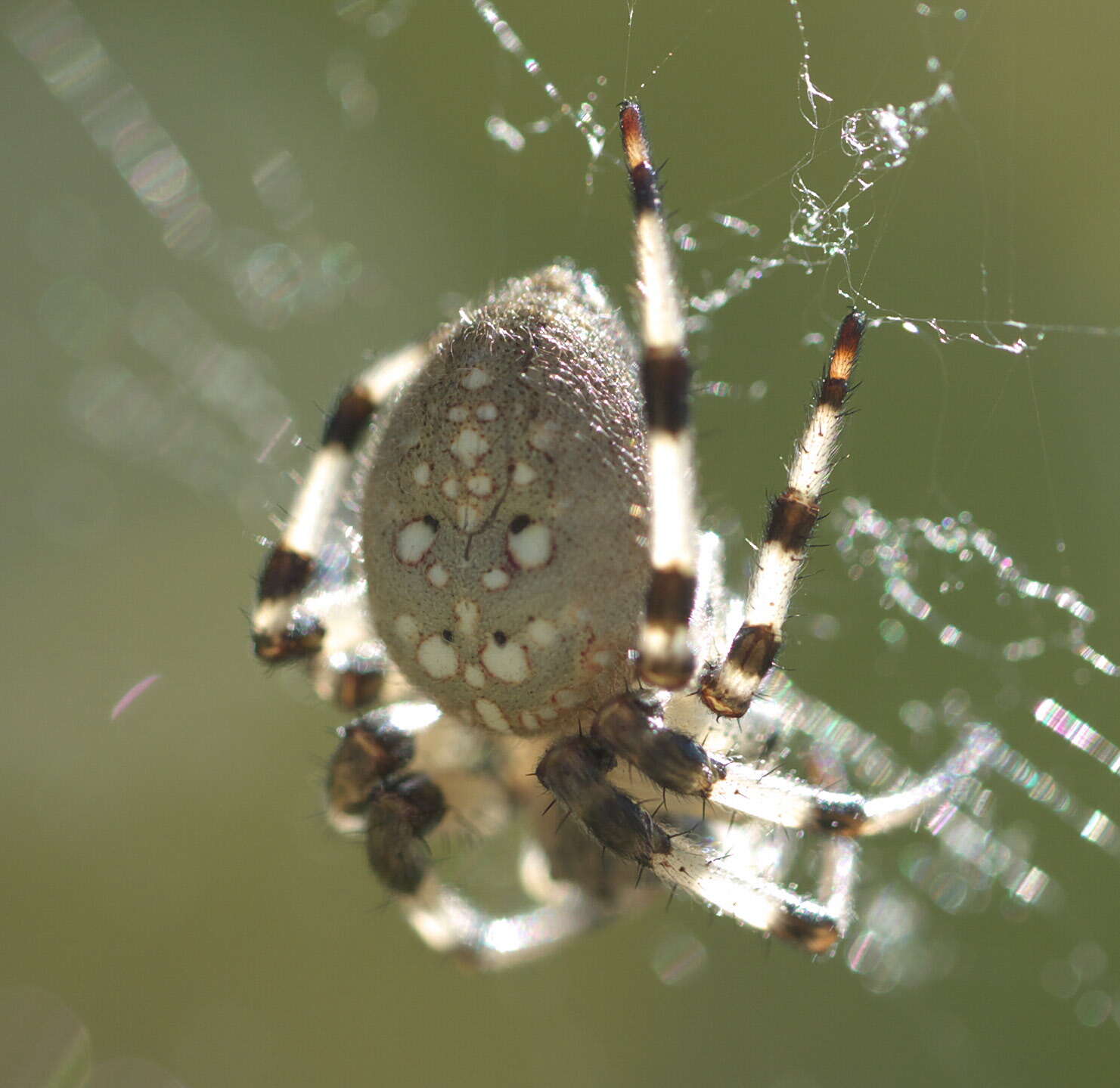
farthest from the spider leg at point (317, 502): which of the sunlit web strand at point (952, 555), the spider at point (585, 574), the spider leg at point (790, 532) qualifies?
the sunlit web strand at point (952, 555)

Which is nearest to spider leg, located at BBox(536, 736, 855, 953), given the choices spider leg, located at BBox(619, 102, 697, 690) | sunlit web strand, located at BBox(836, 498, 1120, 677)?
spider leg, located at BBox(619, 102, 697, 690)

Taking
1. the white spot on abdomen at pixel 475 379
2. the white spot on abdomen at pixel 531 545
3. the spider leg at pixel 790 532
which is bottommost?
the spider leg at pixel 790 532

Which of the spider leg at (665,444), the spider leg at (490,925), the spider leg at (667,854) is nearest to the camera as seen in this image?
the spider leg at (665,444)

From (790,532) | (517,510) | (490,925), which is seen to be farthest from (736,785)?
(490,925)

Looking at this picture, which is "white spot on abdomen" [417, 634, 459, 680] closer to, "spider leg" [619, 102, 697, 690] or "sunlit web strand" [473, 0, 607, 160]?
"spider leg" [619, 102, 697, 690]

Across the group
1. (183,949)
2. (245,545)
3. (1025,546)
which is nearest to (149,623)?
(245,545)

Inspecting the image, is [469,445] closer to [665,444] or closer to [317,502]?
[665,444]

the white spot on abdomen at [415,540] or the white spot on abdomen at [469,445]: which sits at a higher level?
the white spot on abdomen at [469,445]

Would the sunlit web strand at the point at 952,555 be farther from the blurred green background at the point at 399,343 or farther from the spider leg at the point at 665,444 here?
the spider leg at the point at 665,444
